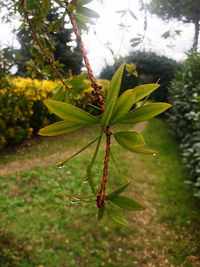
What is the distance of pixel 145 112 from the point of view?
24 cm

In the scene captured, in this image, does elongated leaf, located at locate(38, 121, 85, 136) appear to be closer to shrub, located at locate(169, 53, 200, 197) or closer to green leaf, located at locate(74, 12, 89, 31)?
green leaf, located at locate(74, 12, 89, 31)

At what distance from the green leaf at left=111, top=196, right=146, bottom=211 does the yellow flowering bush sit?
4243 mm

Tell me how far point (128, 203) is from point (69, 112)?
0.36 ft

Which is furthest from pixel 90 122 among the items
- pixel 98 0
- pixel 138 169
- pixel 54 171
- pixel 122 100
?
pixel 138 169

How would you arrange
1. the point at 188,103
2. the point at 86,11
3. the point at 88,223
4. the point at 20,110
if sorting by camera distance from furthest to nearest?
the point at 20,110 < the point at 188,103 < the point at 88,223 < the point at 86,11

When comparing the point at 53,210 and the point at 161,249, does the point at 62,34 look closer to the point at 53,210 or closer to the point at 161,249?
the point at 53,210

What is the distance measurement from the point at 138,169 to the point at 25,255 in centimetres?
274

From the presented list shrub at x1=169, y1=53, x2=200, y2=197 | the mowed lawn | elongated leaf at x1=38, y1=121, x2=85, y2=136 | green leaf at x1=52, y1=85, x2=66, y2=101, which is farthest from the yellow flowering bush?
elongated leaf at x1=38, y1=121, x2=85, y2=136

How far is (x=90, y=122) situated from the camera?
0.79ft

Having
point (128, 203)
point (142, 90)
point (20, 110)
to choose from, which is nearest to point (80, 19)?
point (142, 90)

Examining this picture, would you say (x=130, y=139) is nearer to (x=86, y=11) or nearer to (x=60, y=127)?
(x=60, y=127)

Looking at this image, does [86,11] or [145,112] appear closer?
[145,112]

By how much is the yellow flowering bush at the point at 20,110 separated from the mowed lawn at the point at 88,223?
60 centimetres

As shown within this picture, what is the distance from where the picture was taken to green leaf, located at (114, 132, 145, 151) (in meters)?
A: 0.24
